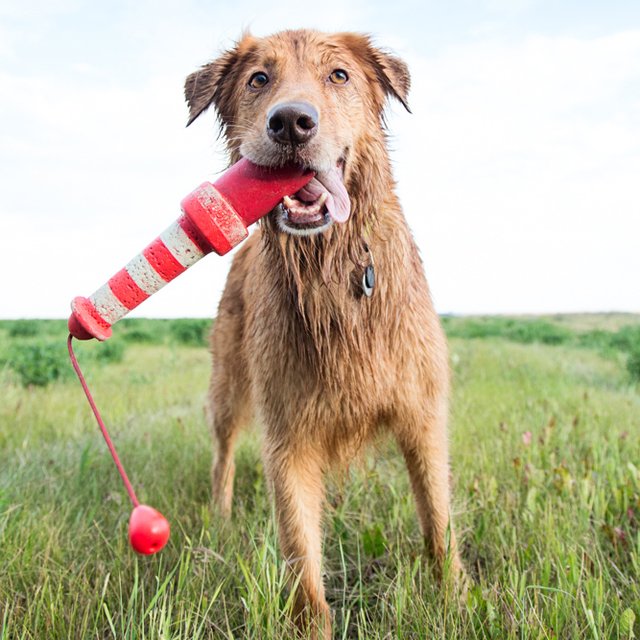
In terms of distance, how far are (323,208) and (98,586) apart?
75.6 inches

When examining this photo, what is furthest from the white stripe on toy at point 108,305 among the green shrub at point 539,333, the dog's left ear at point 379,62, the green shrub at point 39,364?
the green shrub at point 539,333

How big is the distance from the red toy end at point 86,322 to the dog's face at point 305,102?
30.4 inches

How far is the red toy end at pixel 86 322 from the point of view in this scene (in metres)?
2.08

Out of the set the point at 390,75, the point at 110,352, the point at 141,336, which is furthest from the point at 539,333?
the point at 390,75

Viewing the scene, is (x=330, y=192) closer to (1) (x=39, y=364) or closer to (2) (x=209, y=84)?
(2) (x=209, y=84)

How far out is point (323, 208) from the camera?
7.76ft

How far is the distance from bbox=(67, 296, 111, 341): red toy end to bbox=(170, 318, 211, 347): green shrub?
37.1 ft

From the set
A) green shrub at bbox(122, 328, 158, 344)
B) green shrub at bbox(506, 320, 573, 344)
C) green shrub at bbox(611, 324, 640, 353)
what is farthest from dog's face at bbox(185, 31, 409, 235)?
green shrub at bbox(506, 320, 573, 344)

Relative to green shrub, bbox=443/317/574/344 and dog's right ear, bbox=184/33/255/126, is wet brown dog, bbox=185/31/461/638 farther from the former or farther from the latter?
green shrub, bbox=443/317/574/344

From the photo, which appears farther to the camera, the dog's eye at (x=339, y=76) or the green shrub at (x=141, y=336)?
the green shrub at (x=141, y=336)

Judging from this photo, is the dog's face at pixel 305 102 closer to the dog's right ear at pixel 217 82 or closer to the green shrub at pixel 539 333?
the dog's right ear at pixel 217 82

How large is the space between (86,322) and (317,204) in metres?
0.96

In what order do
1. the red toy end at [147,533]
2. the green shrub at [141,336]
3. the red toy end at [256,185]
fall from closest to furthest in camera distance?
the red toy end at [147,533], the red toy end at [256,185], the green shrub at [141,336]

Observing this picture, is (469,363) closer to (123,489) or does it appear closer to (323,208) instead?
(123,489)
